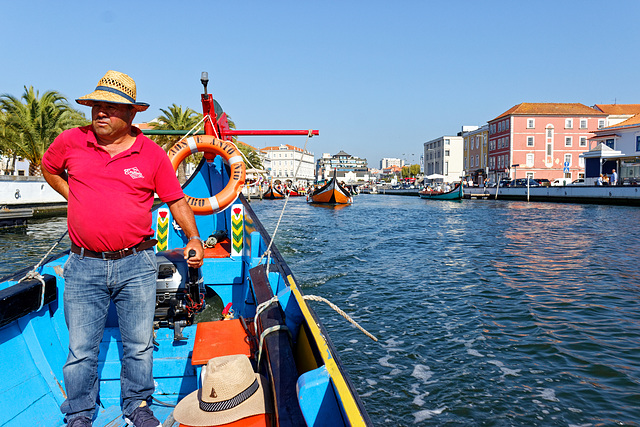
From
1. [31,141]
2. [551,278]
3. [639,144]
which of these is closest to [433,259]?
[551,278]

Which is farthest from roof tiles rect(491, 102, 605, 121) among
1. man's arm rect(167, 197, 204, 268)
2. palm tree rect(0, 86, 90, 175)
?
man's arm rect(167, 197, 204, 268)

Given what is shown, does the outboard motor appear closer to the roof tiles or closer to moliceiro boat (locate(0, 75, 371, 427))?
moliceiro boat (locate(0, 75, 371, 427))

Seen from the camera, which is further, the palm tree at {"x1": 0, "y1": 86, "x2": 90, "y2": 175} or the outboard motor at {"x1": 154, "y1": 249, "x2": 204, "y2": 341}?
the palm tree at {"x1": 0, "y1": 86, "x2": 90, "y2": 175}

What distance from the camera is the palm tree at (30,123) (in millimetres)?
25469

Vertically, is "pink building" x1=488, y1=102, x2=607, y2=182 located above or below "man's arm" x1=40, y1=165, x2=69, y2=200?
above

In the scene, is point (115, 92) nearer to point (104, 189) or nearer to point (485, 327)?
point (104, 189)

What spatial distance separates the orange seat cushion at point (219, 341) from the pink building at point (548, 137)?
60462 millimetres

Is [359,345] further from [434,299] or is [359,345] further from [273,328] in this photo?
[273,328]

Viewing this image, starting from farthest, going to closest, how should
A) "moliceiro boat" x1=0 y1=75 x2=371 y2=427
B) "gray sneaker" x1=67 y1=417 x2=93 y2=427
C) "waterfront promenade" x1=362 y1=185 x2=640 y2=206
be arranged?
1. "waterfront promenade" x1=362 y1=185 x2=640 y2=206
2. "gray sneaker" x1=67 y1=417 x2=93 y2=427
3. "moliceiro boat" x1=0 y1=75 x2=371 y2=427

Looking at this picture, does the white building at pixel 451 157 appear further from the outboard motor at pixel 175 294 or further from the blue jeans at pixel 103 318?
the blue jeans at pixel 103 318

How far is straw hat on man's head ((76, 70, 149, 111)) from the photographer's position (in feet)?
6.96

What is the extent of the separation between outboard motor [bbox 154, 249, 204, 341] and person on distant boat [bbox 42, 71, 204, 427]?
933 millimetres

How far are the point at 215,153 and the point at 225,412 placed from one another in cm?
484

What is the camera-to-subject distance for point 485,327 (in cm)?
630
